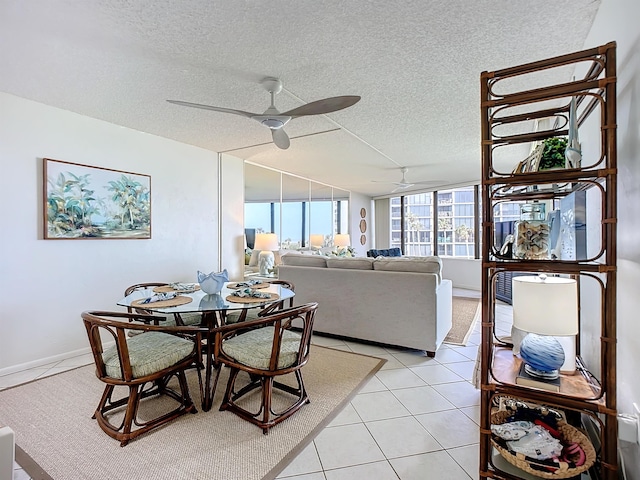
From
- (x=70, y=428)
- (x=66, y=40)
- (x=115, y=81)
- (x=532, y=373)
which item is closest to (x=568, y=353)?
(x=532, y=373)

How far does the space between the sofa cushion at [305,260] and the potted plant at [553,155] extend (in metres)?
2.60

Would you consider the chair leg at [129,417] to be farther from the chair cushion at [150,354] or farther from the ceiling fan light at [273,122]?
the ceiling fan light at [273,122]

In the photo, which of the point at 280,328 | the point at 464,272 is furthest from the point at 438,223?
the point at 280,328

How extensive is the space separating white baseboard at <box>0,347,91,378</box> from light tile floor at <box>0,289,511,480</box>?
60 mm

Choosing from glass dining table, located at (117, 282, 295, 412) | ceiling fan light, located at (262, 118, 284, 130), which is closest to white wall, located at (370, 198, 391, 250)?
glass dining table, located at (117, 282, 295, 412)

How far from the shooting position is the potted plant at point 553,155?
1.43 metres

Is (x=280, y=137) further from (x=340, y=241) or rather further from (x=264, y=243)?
(x=340, y=241)

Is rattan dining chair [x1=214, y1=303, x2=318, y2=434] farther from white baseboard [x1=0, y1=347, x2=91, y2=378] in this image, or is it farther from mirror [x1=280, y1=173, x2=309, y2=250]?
mirror [x1=280, y1=173, x2=309, y2=250]

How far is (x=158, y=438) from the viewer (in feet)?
6.11

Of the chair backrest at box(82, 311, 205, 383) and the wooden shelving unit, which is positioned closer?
the wooden shelving unit

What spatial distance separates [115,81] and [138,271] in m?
2.06

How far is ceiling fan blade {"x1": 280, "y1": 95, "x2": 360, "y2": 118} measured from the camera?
201 centimetres

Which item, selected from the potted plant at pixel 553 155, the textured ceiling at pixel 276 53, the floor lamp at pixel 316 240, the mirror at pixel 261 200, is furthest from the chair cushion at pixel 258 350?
the floor lamp at pixel 316 240

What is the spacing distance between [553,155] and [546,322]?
0.75m
